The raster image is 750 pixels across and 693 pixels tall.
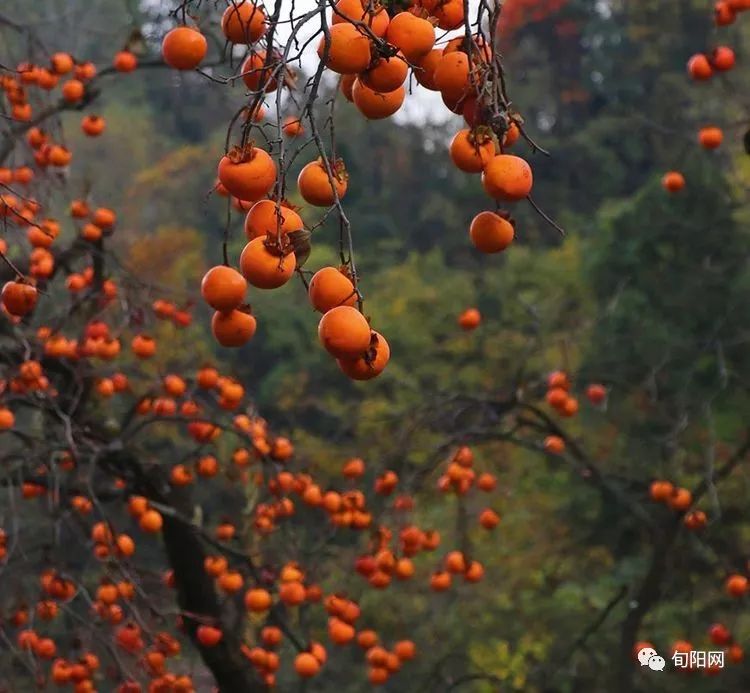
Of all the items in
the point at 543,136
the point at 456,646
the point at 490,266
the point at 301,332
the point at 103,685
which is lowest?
the point at 103,685

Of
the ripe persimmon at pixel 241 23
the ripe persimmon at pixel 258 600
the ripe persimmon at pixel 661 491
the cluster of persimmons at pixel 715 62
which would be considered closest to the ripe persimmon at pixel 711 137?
the cluster of persimmons at pixel 715 62

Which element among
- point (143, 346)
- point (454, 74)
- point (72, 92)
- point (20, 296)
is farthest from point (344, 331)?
point (72, 92)

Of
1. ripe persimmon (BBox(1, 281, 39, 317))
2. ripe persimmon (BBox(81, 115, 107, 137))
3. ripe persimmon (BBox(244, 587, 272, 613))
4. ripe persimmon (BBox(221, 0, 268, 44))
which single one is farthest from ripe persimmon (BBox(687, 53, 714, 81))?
ripe persimmon (BBox(221, 0, 268, 44))

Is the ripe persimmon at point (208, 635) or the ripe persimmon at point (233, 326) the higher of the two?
the ripe persimmon at point (233, 326)

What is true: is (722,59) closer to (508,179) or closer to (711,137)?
(711,137)

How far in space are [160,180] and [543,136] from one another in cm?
571

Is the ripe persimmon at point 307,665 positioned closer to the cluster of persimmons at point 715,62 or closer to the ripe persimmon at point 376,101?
the cluster of persimmons at point 715,62

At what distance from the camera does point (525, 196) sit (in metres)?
1.18

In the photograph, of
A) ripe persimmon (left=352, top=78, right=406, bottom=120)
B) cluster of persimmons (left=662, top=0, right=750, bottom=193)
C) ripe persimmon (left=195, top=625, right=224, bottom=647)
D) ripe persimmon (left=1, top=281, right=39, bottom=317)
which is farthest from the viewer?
ripe persimmon (left=195, top=625, right=224, bottom=647)

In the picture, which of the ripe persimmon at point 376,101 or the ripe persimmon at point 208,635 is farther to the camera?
the ripe persimmon at point 208,635

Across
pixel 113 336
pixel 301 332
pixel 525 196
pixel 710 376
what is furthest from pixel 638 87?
pixel 525 196

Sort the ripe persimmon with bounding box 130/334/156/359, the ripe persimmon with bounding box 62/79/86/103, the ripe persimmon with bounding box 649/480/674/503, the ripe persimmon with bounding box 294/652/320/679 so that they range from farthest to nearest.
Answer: the ripe persimmon with bounding box 649/480/674/503
the ripe persimmon with bounding box 62/79/86/103
the ripe persimmon with bounding box 130/334/156/359
the ripe persimmon with bounding box 294/652/320/679

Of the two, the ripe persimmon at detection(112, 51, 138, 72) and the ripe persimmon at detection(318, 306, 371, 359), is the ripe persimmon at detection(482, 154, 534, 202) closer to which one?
the ripe persimmon at detection(318, 306, 371, 359)

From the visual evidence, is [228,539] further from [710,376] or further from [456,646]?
[710,376]
